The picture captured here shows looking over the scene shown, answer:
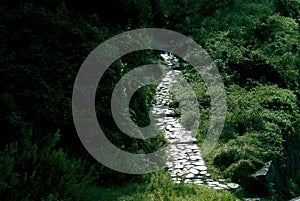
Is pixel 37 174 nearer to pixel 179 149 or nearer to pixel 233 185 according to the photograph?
pixel 233 185

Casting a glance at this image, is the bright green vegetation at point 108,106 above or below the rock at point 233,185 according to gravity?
above

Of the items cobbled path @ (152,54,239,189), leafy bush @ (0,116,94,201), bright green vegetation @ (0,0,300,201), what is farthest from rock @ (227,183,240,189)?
leafy bush @ (0,116,94,201)

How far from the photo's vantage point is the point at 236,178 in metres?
7.97

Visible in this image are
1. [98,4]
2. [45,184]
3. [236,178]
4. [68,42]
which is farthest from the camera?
[98,4]

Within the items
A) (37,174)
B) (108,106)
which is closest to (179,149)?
(108,106)

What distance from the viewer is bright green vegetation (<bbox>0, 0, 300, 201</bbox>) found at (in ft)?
19.7

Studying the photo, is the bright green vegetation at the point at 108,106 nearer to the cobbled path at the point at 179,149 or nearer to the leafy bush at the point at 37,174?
the leafy bush at the point at 37,174

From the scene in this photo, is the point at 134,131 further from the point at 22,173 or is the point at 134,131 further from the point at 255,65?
the point at 255,65

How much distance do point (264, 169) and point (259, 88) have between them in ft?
10.0

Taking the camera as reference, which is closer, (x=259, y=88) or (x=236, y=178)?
(x=236, y=178)

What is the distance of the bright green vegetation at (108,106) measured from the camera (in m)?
6.02

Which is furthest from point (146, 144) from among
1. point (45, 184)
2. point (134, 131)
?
point (45, 184)

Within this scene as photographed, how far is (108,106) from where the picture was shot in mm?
8008

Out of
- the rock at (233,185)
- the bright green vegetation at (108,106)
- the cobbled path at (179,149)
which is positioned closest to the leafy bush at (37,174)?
the bright green vegetation at (108,106)
